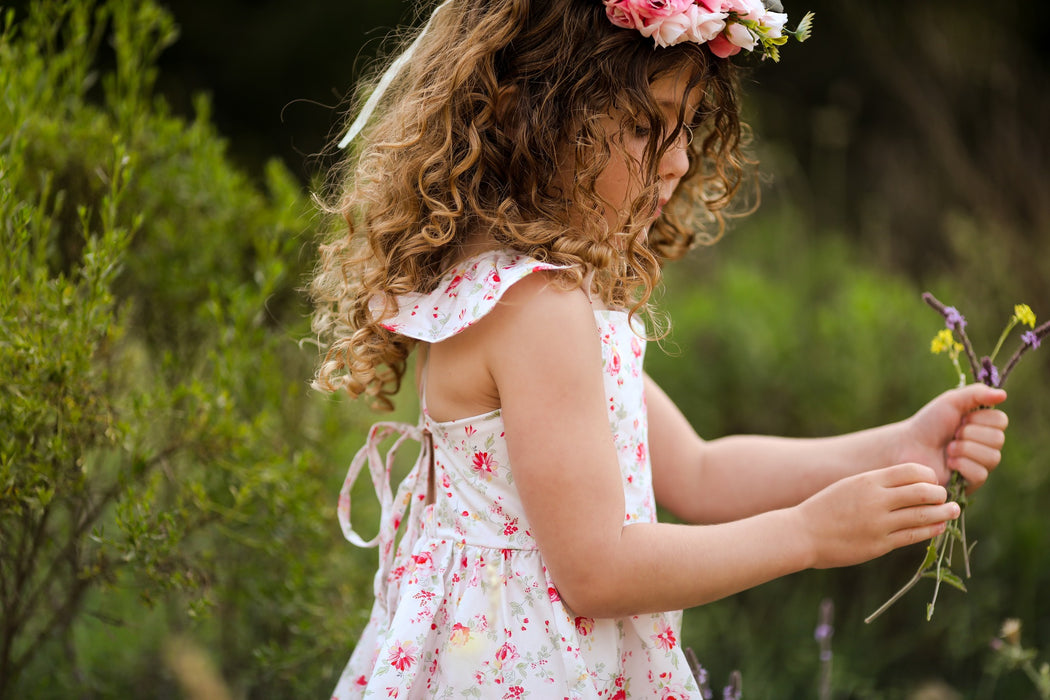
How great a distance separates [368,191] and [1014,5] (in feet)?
20.1

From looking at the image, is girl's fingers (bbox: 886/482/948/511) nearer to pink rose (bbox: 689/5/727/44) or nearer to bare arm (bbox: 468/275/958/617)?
bare arm (bbox: 468/275/958/617)

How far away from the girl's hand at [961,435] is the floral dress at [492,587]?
456mm

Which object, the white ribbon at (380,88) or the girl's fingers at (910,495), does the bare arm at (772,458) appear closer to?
the girl's fingers at (910,495)

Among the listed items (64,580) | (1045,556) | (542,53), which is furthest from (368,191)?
(1045,556)

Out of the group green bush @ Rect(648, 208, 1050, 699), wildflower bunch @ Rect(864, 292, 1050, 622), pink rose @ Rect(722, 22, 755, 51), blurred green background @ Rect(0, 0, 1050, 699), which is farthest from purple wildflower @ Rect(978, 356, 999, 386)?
green bush @ Rect(648, 208, 1050, 699)

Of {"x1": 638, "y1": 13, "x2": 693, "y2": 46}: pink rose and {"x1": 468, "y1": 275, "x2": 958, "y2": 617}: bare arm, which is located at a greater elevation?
{"x1": 638, "y1": 13, "x2": 693, "y2": 46}: pink rose

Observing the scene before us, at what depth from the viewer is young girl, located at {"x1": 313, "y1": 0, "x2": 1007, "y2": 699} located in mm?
1278

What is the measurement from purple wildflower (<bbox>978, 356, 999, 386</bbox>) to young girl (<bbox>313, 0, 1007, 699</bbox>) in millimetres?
24

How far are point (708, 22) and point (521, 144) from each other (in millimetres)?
306

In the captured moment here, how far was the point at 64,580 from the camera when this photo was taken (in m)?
2.08

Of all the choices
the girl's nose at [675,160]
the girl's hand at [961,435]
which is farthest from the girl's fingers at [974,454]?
the girl's nose at [675,160]

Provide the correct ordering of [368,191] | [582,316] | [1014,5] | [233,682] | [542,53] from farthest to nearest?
[1014,5] < [233,682] < [368,191] < [542,53] < [582,316]

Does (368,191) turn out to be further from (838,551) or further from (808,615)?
(808,615)

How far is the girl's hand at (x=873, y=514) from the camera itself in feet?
4.25
